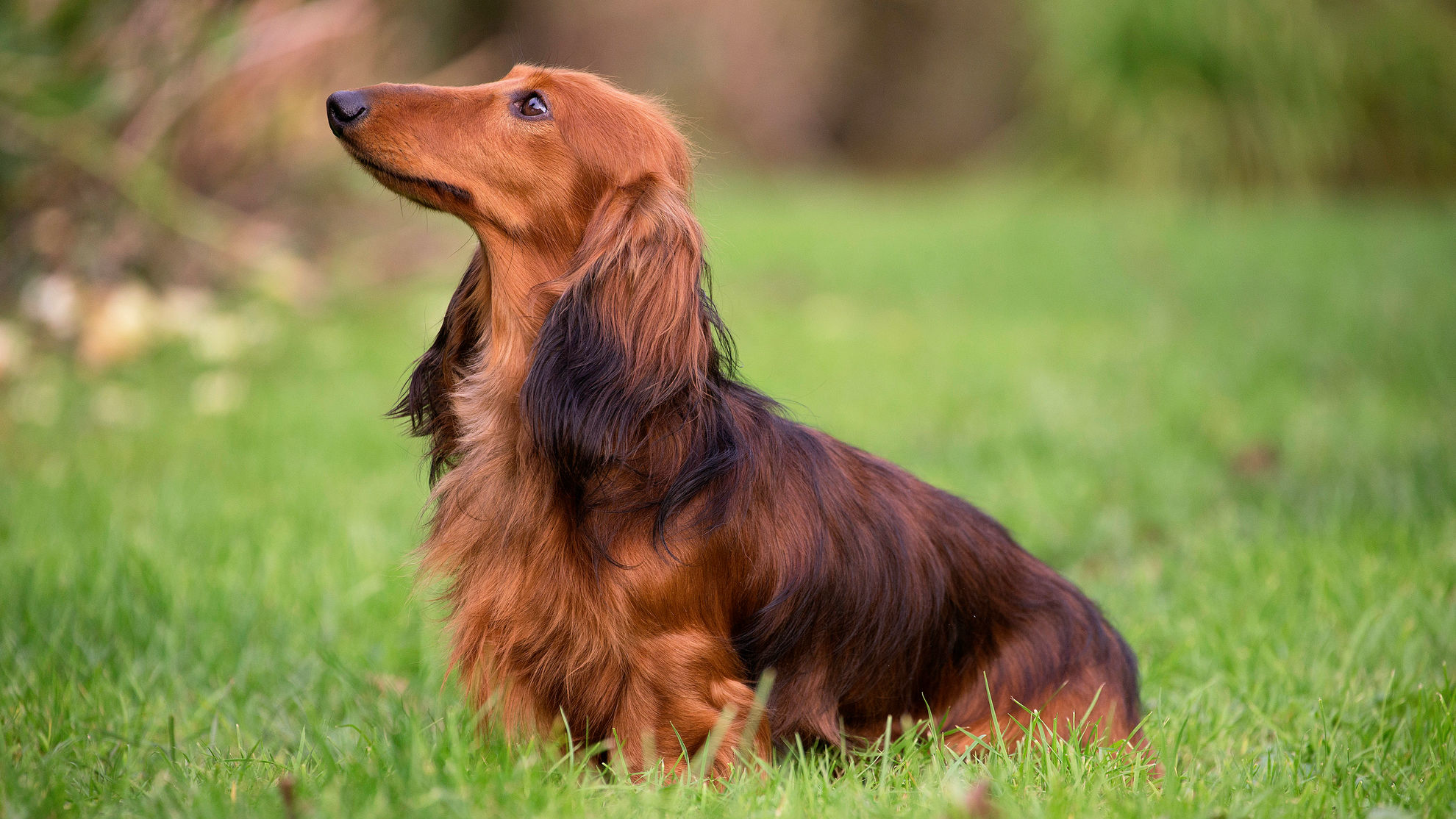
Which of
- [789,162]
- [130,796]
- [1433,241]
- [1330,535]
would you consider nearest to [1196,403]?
[1330,535]

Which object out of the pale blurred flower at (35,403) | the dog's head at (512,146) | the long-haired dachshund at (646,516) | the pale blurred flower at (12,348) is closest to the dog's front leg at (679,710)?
the long-haired dachshund at (646,516)

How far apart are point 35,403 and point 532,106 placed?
3.62m

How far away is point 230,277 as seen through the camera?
669 centimetres

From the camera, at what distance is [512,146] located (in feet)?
7.81

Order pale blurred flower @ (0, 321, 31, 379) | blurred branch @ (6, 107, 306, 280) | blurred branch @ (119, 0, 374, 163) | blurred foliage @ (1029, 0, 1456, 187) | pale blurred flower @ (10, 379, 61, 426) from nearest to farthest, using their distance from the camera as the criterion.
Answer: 1. pale blurred flower @ (10, 379, 61, 426)
2. pale blurred flower @ (0, 321, 31, 379)
3. blurred branch @ (6, 107, 306, 280)
4. blurred branch @ (119, 0, 374, 163)
5. blurred foliage @ (1029, 0, 1456, 187)

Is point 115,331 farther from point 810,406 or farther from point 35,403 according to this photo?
point 810,406

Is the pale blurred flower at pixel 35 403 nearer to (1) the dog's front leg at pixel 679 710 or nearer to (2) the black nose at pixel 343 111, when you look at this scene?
(2) the black nose at pixel 343 111

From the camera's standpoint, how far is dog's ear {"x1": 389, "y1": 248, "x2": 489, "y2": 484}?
255cm

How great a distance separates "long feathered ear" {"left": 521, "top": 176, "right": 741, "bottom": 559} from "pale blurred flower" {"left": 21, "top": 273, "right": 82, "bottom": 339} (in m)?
4.10

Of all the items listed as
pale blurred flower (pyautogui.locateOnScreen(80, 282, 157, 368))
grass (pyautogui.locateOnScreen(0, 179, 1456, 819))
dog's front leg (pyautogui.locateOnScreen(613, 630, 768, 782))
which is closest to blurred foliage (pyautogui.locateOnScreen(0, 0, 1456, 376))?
pale blurred flower (pyautogui.locateOnScreen(80, 282, 157, 368))

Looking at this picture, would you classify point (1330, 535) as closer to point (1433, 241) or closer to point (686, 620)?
point (686, 620)

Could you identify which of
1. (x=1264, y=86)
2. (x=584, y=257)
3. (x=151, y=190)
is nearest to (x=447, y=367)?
(x=584, y=257)

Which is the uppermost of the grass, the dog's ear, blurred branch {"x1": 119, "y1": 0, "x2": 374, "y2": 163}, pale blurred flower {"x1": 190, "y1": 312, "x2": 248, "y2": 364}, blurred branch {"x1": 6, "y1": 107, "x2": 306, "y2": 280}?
blurred branch {"x1": 119, "y1": 0, "x2": 374, "y2": 163}

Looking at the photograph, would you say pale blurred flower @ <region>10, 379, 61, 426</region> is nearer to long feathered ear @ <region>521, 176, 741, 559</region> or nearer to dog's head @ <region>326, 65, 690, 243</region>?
dog's head @ <region>326, 65, 690, 243</region>
